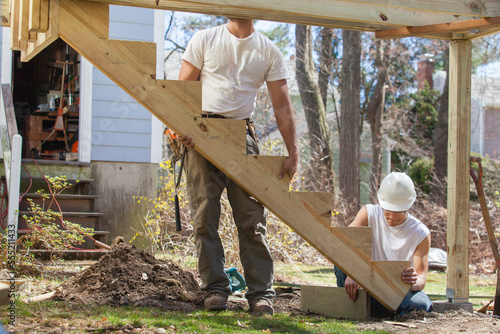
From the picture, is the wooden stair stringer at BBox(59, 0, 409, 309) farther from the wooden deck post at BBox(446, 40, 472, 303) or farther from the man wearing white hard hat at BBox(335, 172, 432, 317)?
the wooden deck post at BBox(446, 40, 472, 303)

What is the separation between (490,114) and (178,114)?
1073 inches

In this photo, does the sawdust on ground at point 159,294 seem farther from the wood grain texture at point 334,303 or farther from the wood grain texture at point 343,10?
the wood grain texture at point 343,10

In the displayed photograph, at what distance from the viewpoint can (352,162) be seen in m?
14.6

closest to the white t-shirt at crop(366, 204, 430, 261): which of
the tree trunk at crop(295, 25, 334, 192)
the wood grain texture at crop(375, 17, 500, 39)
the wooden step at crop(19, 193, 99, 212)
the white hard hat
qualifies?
the white hard hat

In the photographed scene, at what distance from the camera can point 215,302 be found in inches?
164

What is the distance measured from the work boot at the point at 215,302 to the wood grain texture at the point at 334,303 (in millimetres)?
640

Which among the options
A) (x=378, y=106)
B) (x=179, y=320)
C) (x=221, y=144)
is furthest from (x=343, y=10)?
(x=378, y=106)

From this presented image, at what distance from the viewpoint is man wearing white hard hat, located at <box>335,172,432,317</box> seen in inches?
176

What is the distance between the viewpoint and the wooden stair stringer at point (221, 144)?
→ 3781 mm

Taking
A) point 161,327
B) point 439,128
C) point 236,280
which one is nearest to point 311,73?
point 439,128

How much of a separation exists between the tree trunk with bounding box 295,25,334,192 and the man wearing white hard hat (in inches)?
337

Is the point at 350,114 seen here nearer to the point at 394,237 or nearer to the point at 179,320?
the point at 394,237

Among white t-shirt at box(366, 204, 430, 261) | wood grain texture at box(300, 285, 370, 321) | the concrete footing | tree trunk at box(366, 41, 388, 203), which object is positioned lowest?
the concrete footing

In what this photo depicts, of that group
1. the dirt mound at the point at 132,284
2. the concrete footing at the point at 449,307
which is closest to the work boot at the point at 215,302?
the dirt mound at the point at 132,284
